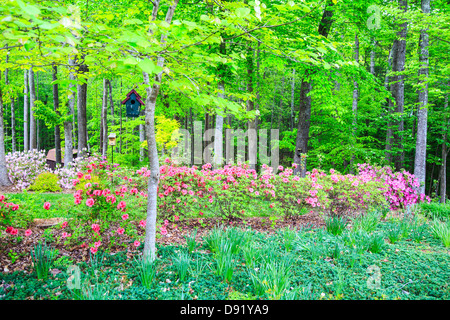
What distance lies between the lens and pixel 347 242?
3.47 metres

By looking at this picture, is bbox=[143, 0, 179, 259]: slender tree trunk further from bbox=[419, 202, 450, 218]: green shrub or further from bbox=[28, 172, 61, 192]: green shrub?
bbox=[28, 172, 61, 192]: green shrub

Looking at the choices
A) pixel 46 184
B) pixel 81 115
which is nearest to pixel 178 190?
pixel 46 184

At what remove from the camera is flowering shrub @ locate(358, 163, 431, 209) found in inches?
237

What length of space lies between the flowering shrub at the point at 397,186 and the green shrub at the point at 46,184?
8261mm

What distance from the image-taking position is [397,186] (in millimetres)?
5988

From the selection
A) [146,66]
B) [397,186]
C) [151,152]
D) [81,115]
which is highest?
[81,115]

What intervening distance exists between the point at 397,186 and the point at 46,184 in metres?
9.03

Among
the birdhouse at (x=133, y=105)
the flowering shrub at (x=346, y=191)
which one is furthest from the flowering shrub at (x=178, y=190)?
the birdhouse at (x=133, y=105)

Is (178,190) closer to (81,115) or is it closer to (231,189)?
(231,189)

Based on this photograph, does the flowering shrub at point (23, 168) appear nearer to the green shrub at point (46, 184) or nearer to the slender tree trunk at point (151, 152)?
the green shrub at point (46, 184)

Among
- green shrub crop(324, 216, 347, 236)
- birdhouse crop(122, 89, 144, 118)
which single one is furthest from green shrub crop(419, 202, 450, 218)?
birdhouse crop(122, 89, 144, 118)
